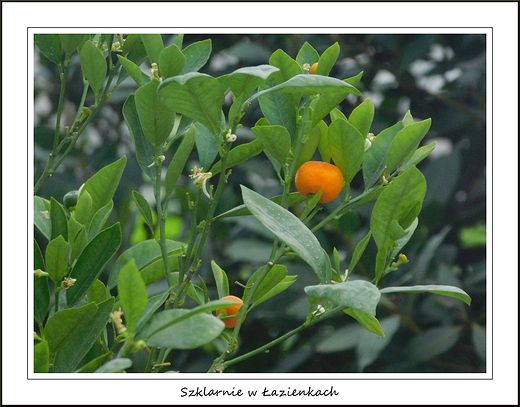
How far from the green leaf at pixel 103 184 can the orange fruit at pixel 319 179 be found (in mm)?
201

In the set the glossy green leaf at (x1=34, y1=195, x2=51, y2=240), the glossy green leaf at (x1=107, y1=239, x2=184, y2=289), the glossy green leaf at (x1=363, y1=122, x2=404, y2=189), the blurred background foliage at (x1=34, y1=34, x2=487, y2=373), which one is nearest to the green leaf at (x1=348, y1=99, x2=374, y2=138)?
the glossy green leaf at (x1=363, y1=122, x2=404, y2=189)

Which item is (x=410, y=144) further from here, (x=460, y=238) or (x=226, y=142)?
(x=460, y=238)

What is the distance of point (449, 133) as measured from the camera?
5.77 feet

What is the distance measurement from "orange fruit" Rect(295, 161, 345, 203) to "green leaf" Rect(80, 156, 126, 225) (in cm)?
20

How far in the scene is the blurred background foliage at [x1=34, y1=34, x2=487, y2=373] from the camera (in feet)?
5.00

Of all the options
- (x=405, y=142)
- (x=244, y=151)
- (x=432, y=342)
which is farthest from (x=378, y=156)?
(x=432, y=342)

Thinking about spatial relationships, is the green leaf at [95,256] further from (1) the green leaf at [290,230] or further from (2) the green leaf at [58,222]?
(1) the green leaf at [290,230]

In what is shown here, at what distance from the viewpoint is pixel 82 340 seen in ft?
1.95

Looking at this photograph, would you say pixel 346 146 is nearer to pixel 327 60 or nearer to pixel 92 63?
pixel 327 60

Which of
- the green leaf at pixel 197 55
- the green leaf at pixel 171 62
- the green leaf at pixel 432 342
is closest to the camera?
the green leaf at pixel 171 62

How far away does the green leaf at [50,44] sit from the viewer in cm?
76

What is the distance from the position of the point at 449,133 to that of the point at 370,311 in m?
1.37

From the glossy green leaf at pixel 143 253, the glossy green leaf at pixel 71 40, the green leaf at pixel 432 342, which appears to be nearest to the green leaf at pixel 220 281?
the glossy green leaf at pixel 143 253

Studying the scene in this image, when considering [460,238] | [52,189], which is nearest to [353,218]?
[460,238]
